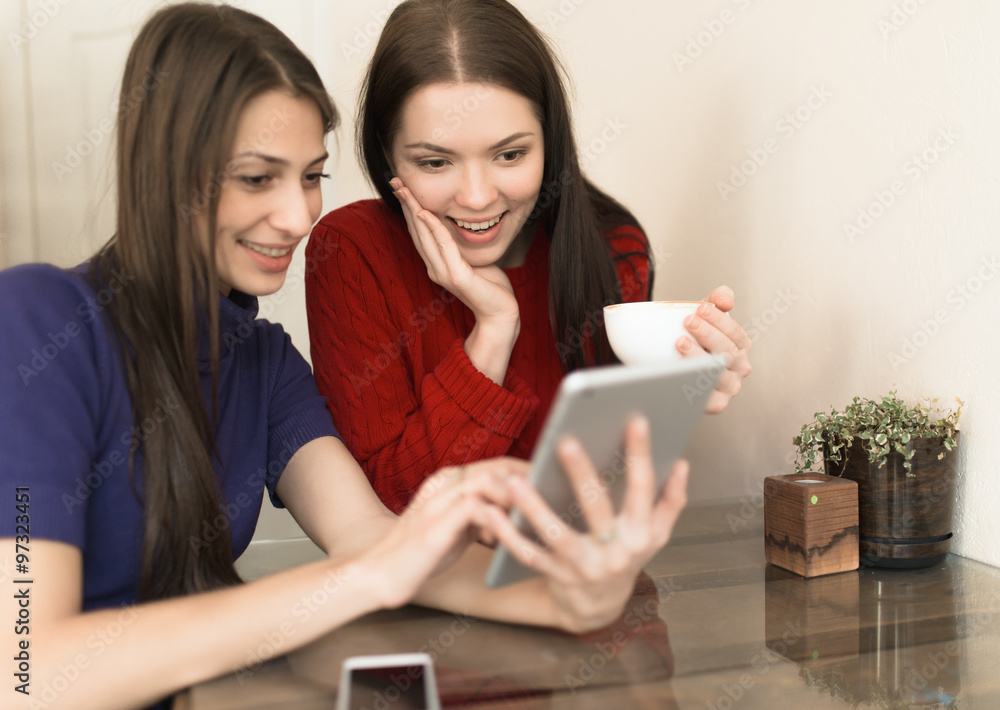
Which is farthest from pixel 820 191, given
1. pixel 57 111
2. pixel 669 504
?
pixel 57 111

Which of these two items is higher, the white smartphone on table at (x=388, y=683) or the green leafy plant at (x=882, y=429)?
the green leafy plant at (x=882, y=429)

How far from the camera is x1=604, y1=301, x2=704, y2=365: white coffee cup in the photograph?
1067 millimetres

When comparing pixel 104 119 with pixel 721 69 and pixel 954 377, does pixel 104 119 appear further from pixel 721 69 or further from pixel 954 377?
pixel 954 377

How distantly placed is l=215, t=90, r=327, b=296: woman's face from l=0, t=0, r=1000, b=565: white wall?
2.68ft

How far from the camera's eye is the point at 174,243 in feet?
3.14

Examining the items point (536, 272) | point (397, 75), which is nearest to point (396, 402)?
point (536, 272)

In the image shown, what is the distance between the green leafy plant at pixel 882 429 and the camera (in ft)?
3.56

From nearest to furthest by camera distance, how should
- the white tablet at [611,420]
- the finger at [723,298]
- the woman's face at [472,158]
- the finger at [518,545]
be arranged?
the white tablet at [611,420], the finger at [518,545], the finger at [723,298], the woman's face at [472,158]

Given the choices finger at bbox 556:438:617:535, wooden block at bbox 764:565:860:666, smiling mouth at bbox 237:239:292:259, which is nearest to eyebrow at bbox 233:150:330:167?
smiling mouth at bbox 237:239:292:259

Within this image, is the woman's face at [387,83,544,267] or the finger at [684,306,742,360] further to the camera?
the woman's face at [387,83,544,267]

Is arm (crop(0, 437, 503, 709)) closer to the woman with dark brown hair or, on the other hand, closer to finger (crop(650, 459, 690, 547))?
the woman with dark brown hair

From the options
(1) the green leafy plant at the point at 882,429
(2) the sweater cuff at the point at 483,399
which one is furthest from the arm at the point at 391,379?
(1) the green leafy plant at the point at 882,429

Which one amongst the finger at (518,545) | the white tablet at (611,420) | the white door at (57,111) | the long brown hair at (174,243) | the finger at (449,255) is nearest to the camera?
the white tablet at (611,420)

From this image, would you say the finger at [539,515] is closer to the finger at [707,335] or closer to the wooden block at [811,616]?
the wooden block at [811,616]
